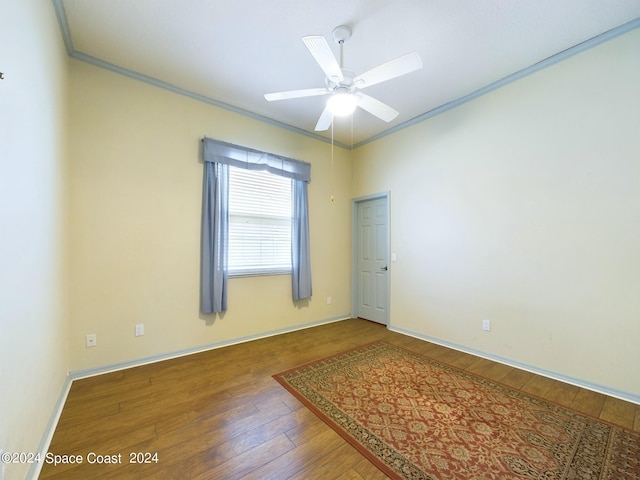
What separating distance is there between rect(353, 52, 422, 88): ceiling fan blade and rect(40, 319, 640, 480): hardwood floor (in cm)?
244

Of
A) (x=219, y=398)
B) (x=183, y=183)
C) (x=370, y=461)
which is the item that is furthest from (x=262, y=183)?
(x=370, y=461)

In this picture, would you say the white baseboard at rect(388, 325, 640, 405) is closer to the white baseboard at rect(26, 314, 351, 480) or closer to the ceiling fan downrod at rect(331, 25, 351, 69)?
the white baseboard at rect(26, 314, 351, 480)

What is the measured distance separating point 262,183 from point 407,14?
2335 millimetres

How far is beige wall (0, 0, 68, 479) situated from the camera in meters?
1.11

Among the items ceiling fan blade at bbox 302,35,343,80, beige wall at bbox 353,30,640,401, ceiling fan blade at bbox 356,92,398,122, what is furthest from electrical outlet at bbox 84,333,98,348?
beige wall at bbox 353,30,640,401

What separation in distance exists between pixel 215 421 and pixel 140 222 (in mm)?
2025

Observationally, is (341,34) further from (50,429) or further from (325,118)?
(50,429)

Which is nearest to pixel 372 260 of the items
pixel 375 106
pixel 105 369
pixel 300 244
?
pixel 300 244

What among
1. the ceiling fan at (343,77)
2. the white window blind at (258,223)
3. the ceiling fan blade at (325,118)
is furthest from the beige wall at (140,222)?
the ceiling fan at (343,77)

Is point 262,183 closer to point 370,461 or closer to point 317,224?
point 317,224

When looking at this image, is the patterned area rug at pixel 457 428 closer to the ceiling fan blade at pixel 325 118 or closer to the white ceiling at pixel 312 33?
the ceiling fan blade at pixel 325 118

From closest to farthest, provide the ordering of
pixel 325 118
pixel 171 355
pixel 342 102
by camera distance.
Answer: pixel 342 102 < pixel 325 118 < pixel 171 355

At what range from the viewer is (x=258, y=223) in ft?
Result: 11.6

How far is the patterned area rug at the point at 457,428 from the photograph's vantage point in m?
1.46
